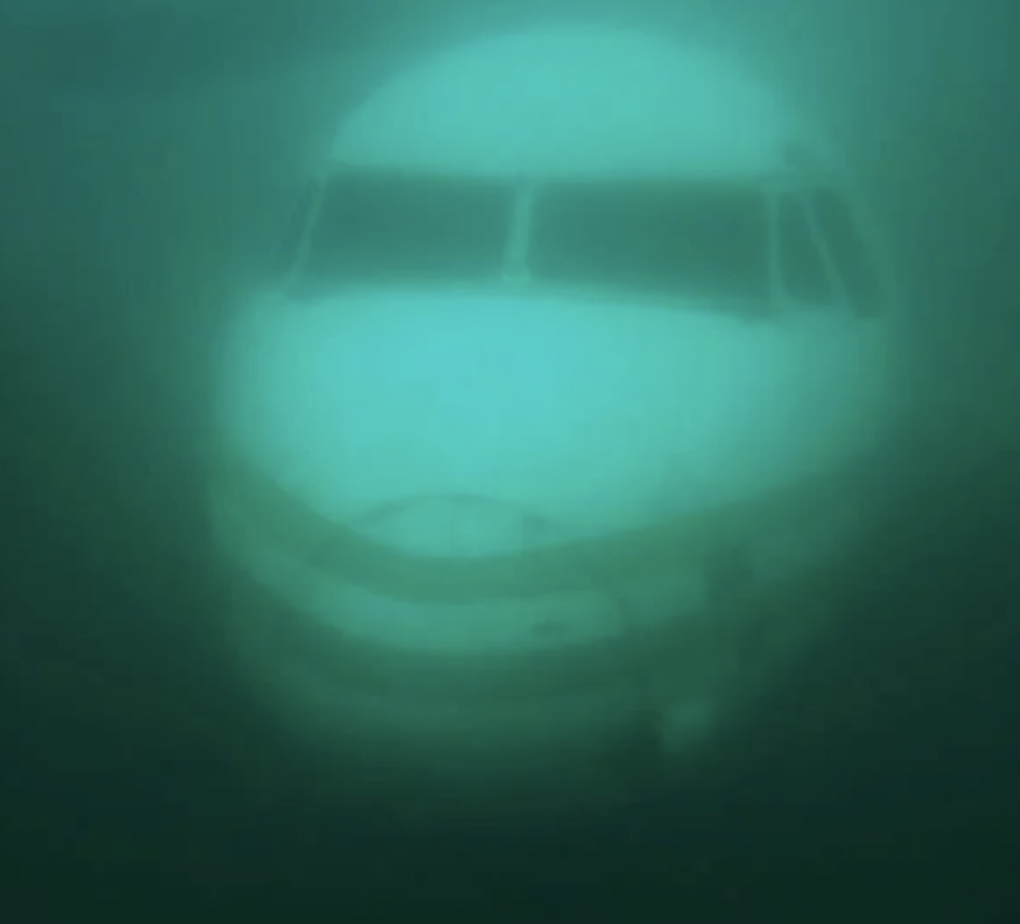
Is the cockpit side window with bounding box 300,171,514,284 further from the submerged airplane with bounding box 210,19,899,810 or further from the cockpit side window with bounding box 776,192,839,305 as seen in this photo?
the cockpit side window with bounding box 776,192,839,305

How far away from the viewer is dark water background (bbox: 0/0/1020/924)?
77 centimetres

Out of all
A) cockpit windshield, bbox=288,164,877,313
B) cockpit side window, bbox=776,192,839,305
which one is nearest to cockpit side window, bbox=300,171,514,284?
cockpit windshield, bbox=288,164,877,313

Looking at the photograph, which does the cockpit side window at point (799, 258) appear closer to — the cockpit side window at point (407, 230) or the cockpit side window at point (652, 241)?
the cockpit side window at point (652, 241)

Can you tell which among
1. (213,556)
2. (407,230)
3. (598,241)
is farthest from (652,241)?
(213,556)

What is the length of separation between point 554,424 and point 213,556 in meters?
0.19

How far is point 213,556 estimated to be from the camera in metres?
0.79

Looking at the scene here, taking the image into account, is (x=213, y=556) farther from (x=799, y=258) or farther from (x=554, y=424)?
(x=799, y=258)

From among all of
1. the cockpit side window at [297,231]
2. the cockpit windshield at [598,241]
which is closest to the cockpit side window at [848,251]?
the cockpit windshield at [598,241]

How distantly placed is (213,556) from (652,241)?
28 centimetres

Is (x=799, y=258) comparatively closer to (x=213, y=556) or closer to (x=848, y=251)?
(x=848, y=251)

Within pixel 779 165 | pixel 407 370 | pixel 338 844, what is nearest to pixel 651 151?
pixel 779 165

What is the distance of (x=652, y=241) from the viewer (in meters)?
0.79

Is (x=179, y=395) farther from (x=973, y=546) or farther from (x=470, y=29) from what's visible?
(x=973, y=546)

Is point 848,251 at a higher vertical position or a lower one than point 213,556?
higher
